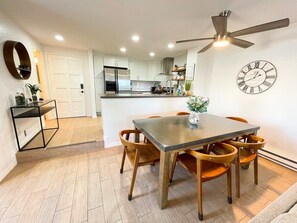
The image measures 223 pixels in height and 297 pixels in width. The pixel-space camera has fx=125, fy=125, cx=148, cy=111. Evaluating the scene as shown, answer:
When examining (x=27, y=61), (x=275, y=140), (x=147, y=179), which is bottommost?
(x=147, y=179)

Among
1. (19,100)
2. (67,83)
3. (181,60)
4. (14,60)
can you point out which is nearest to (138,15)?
(14,60)

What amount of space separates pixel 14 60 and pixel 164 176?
300cm

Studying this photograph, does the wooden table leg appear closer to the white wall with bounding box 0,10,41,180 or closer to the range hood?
the white wall with bounding box 0,10,41,180

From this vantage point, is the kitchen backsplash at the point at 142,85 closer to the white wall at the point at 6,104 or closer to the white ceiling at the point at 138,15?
the white ceiling at the point at 138,15

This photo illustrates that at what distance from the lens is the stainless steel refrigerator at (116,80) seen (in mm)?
4512

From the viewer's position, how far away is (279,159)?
2227 mm

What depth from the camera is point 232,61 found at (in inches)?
115

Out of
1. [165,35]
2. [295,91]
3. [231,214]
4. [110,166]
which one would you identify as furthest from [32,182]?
[295,91]

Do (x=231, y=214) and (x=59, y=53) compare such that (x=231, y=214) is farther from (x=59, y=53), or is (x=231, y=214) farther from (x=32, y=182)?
(x=59, y=53)

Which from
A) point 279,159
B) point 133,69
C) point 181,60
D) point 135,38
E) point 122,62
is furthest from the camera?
point 133,69

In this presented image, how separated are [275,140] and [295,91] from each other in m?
0.90

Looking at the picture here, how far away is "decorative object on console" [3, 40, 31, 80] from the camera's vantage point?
1.95 meters

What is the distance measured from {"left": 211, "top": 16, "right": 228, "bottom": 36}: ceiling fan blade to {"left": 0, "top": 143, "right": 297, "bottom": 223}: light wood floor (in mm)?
2101

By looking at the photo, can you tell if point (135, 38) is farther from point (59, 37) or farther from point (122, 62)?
point (122, 62)
